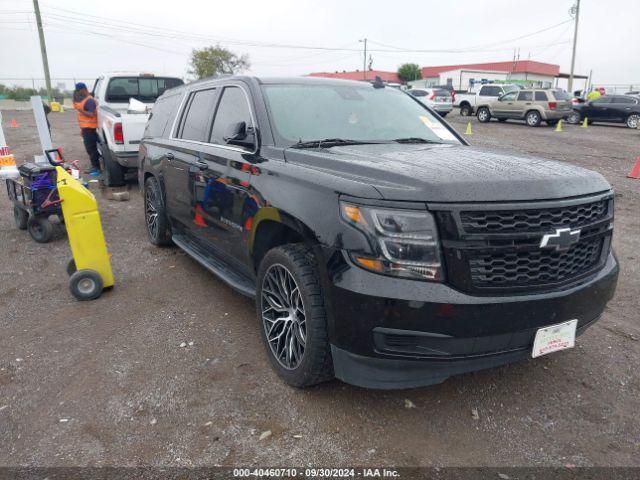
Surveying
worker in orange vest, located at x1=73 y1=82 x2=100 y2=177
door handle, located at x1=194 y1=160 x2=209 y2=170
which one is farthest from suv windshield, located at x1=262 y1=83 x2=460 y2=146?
worker in orange vest, located at x1=73 y1=82 x2=100 y2=177

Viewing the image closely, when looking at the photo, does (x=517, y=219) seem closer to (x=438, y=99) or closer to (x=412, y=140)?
(x=412, y=140)

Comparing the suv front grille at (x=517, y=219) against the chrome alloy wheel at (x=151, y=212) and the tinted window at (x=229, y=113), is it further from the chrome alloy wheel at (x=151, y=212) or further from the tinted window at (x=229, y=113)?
the chrome alloy wheel at (x=151, y=212)

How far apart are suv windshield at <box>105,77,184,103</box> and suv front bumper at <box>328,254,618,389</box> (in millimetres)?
8825

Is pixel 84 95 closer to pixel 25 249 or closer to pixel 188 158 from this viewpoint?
pixel 25 249

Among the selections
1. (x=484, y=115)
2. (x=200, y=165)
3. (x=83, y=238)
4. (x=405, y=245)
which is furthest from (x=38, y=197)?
(x=484, y=115)

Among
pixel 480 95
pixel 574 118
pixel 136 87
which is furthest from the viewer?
pixel 480 95

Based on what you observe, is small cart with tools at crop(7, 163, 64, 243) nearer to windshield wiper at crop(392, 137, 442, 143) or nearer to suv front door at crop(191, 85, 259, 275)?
suv front door at crop(191, 85, 259, 275)

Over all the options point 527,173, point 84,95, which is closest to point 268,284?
point 527,173

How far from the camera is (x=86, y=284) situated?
442 cm

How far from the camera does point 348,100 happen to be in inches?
152

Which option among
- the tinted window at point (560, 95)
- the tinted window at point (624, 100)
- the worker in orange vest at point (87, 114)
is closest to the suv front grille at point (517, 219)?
the worker in orange vest at point (87, 114)

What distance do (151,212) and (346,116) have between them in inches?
122

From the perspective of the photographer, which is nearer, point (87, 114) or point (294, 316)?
point (294, 316)

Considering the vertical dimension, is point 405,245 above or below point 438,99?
below
